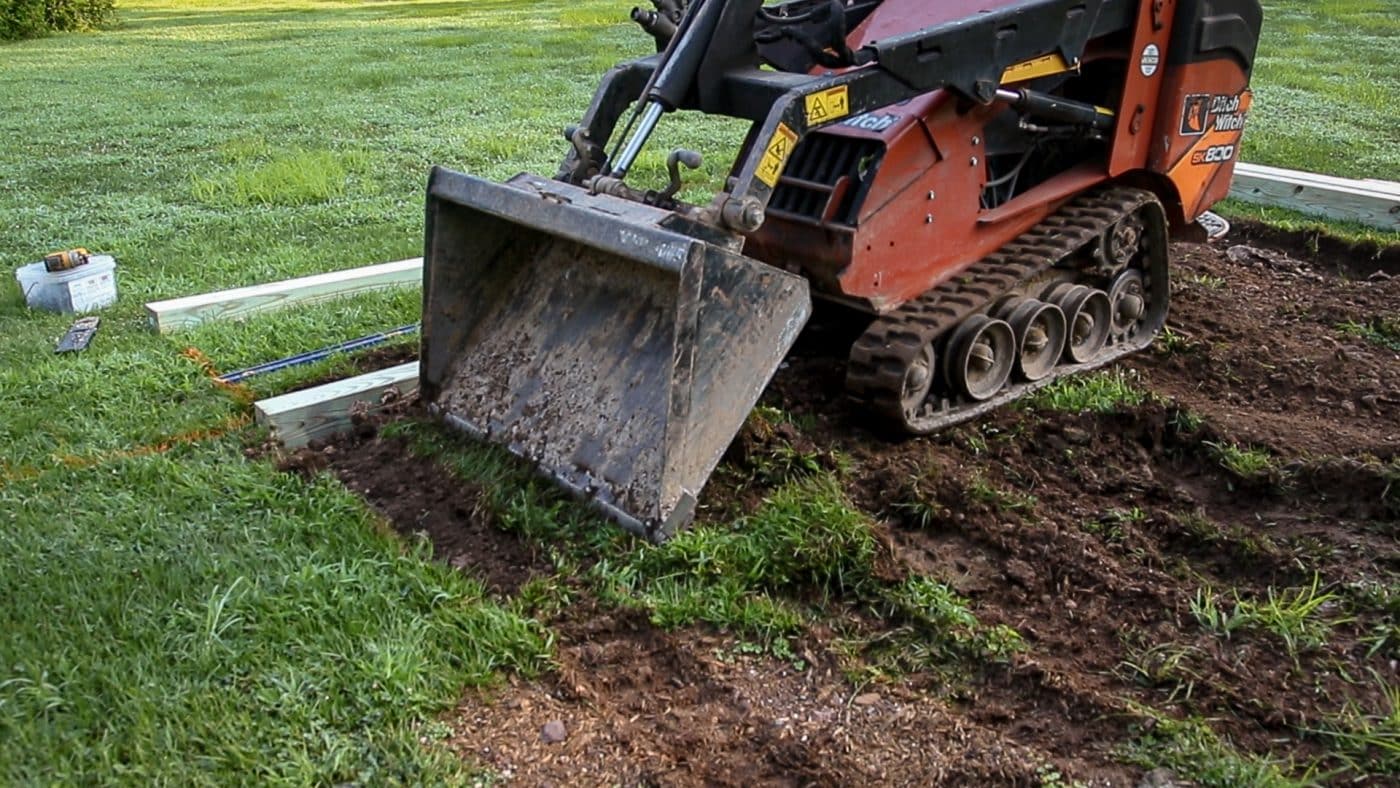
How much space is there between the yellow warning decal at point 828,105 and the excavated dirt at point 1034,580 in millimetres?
1002

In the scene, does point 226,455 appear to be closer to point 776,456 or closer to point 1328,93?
point 776,456

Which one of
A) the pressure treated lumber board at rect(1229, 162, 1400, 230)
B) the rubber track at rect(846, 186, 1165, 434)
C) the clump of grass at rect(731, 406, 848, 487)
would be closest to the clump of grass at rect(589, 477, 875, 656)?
the clump of grass at rect(731, 406, 848, 487)

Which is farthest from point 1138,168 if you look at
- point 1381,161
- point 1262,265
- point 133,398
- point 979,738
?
point 1381,161

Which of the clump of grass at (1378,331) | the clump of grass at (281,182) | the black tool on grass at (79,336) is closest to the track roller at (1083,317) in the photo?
the clump of grass at (1378,331)

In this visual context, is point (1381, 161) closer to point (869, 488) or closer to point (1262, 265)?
point (1262, 265)

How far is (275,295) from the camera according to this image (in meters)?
5.64

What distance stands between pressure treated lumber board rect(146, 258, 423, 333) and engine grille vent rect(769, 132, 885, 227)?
7.51 ft

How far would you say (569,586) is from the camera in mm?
3268

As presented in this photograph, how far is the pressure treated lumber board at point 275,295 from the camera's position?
5422 millimetres

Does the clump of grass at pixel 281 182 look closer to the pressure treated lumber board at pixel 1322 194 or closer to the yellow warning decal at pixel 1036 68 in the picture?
the yellow warning decal at pixel 1036 68

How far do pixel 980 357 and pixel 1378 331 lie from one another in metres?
2.18

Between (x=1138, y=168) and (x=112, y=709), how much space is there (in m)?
4.07

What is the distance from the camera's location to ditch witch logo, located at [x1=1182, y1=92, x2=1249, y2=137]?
15.8 feet

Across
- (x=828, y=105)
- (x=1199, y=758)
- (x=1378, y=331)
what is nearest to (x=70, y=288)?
(x=828, y=105)
